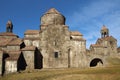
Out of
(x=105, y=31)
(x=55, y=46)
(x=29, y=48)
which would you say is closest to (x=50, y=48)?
(x=55, y=46)

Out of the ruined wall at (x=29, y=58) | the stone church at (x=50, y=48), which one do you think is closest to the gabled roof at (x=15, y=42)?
the stone church at (x=50, y=48)

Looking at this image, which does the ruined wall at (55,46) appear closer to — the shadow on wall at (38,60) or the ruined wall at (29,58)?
the shadow on wall at (38,60)

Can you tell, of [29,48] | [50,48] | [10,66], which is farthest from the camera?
[50,48]

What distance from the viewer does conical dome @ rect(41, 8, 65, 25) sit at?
52000mm

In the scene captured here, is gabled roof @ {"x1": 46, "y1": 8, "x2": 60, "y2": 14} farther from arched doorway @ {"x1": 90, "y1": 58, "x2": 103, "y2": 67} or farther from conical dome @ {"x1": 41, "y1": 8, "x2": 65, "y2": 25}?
arched doorway @ {"x1": 90, "y1": 58, "x2": 103, "y2": 67}

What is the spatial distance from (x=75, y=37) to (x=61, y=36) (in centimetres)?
532

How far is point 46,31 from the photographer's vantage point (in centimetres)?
4850

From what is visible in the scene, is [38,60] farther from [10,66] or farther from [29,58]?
[10,66]

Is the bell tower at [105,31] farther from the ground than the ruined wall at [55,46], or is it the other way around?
the bell tower at [105,31]

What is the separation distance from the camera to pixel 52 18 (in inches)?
2061

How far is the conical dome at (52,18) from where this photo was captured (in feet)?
171

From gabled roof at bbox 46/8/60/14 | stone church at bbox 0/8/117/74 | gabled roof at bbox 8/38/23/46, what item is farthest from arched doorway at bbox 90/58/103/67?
gabled roof at bbox 8/38/23/46

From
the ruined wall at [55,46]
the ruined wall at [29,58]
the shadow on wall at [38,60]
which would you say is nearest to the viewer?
the ruined wall at [29,58]

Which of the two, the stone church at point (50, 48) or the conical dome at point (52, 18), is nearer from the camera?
the stone church at point (50, 48)
